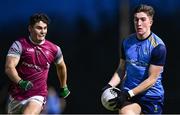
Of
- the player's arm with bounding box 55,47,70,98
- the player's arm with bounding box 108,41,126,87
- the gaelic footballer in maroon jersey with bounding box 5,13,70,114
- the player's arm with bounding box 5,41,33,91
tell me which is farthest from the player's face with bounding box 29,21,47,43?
the player's arm with bounding box 108,41,126,87

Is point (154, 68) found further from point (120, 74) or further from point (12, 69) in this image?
point (12, 69)

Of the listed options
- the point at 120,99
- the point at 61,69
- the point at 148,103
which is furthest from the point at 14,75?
the point at 148,103

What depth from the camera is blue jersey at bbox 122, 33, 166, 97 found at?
958 centimetres

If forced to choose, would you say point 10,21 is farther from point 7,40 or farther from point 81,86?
point 81,86

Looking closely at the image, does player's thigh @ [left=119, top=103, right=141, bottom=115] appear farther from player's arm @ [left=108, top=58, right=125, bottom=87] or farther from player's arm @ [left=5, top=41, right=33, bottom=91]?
player's arm @ [left=5, top=41, right=33, bottom=91]

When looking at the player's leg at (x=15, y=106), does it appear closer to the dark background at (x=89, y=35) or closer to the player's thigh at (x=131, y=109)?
the player's thigh at (x=131, y=109)

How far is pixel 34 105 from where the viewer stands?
33.4 feet

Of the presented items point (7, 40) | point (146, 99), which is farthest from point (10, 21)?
point (146, 99)

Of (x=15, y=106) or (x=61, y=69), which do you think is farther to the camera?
(x=61, y=69)

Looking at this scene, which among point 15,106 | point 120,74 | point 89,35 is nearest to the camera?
point 120,74

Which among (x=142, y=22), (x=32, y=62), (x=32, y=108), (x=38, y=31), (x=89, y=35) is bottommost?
(x=89, y=35)

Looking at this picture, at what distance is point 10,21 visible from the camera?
14.6m

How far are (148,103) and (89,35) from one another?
5.00m

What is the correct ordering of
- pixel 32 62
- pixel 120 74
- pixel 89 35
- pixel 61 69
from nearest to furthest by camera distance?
pixel 120 74, pixel 32 62, pixel 61 69, pixel 89 35
